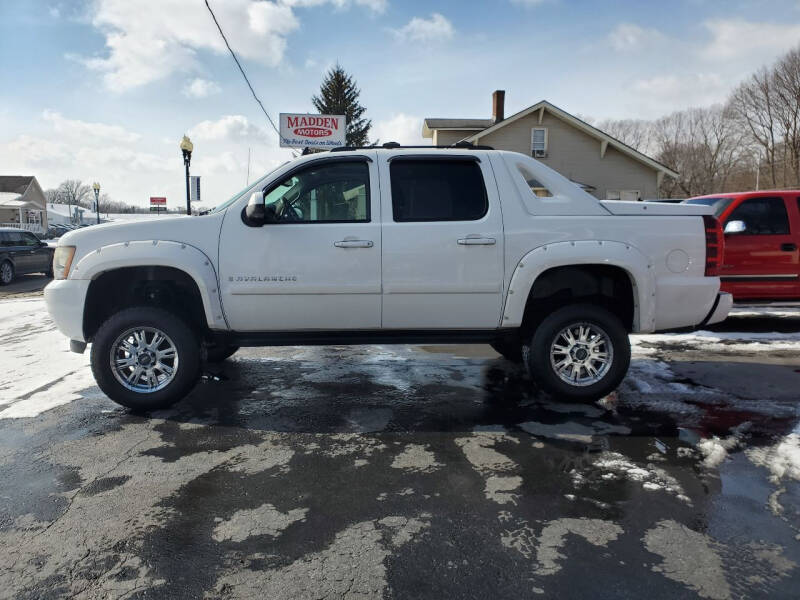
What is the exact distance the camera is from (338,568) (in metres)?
2.35

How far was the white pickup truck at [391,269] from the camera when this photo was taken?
4230mm

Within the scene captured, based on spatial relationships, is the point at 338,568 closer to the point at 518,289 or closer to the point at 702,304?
the point at 518,289

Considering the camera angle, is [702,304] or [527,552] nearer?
[527,552]

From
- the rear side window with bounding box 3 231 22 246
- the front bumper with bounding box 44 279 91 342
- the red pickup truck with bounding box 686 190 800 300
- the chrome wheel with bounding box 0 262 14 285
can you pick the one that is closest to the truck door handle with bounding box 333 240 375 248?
the front bumper with bounding box 44 279 91 342

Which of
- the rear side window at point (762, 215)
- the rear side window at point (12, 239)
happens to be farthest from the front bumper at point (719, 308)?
the rear side window at point (12, 239)

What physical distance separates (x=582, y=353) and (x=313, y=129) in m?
15.7

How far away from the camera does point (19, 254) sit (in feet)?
51.1

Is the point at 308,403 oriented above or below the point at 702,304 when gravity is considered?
below

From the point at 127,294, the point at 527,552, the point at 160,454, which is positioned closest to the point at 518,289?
the point at 527,552

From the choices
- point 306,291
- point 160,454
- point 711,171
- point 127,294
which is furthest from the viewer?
point 711,171

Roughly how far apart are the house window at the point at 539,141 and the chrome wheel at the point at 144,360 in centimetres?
2479

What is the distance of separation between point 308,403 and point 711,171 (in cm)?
6877

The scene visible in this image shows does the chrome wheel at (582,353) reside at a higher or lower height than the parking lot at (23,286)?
higher

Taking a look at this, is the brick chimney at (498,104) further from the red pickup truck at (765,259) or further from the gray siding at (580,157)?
the red pickup truck at (765,259)
